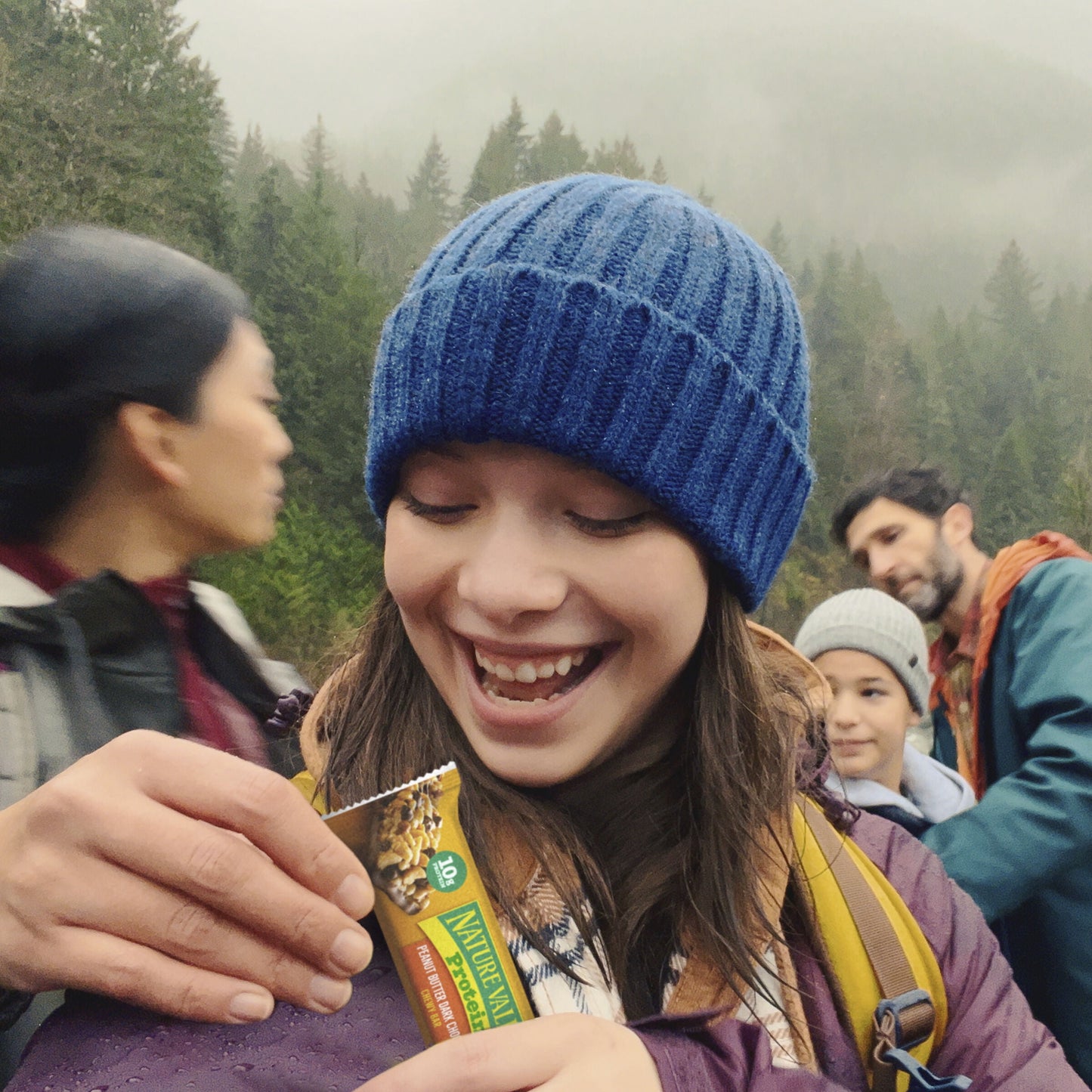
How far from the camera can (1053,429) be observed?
114 ft

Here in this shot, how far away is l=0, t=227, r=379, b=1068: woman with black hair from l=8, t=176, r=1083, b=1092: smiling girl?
21 centimetres

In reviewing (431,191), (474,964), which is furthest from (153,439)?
(431,191)

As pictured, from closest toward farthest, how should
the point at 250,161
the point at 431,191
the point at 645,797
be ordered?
the point at 645,797
the point at 250,161
the point at 431,191

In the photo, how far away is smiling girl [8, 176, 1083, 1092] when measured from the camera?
0.99 metres

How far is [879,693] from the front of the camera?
106 inches

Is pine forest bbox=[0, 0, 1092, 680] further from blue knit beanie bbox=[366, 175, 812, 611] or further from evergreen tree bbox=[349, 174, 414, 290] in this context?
blue knit beanie bbox=[366, 175, 812, 611]

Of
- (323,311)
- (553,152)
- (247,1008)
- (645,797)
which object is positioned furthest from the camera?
(553,152)

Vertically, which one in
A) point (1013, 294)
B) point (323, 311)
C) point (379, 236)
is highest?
point (1013, 294)

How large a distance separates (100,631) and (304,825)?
0.51 metres

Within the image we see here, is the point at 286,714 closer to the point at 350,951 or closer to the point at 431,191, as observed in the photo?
the point at 350,951

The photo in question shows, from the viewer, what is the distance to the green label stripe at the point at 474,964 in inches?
30.1

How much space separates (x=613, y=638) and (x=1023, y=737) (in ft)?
6.49

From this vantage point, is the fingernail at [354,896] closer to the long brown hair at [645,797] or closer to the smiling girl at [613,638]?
the smiling girl at [613,638]

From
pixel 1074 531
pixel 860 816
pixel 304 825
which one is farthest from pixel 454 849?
pixel 1074 531
